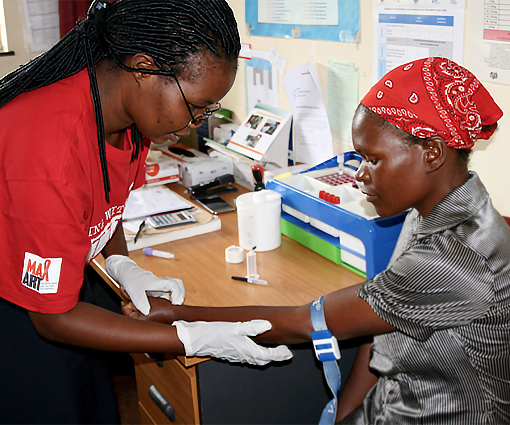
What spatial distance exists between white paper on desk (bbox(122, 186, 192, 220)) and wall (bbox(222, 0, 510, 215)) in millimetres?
614

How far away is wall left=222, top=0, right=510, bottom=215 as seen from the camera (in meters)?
1.43

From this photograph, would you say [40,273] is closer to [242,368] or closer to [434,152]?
[242,368]

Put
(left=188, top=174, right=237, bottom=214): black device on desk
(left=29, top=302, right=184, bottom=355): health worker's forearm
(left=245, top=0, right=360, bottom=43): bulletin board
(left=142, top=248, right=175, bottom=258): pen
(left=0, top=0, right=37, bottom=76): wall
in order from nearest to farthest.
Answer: (left=29, top=302, right=184, bottom=355): health worker's forearm < (left=142, top=248, right=175, bottom=258): pen < (left=245, top=0, right=360, bottom=43): bulletin board < (left=188, top=174, right=237, bottom=214): black device on desk < (left=0, top=0, right=37, bottom=76): wall

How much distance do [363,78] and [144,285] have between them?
1001 mm

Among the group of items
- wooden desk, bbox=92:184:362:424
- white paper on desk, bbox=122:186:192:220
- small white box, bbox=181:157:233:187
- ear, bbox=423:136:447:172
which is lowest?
wooden desk, bbox=92:184:362:424

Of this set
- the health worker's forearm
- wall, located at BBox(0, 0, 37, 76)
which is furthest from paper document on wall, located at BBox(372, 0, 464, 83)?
wall, located at BBox(0, 0, 37, 76)

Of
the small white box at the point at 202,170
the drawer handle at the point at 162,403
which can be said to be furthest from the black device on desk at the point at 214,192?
the drawer handle at the point at 162,403

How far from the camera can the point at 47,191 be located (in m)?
0.97

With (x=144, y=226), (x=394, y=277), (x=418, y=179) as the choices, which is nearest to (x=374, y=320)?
(x=394, y=277)

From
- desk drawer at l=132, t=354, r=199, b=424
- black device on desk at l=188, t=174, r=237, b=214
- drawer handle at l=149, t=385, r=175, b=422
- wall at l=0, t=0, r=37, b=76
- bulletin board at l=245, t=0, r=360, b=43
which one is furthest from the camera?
wall at l=0, t=0, r=37, b=76

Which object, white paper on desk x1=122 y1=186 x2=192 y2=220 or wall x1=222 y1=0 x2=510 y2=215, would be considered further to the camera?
white paper on desk x1=122 y1=186 x2=192 y2=220

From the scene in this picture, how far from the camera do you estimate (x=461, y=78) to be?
1.02 meters

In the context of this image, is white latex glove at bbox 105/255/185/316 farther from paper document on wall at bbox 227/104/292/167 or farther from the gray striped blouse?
paper document on wall at bbox 227/104/292/167

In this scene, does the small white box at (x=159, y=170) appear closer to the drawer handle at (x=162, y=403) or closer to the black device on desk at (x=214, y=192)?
the black device on desk at (x=214, y=192)
